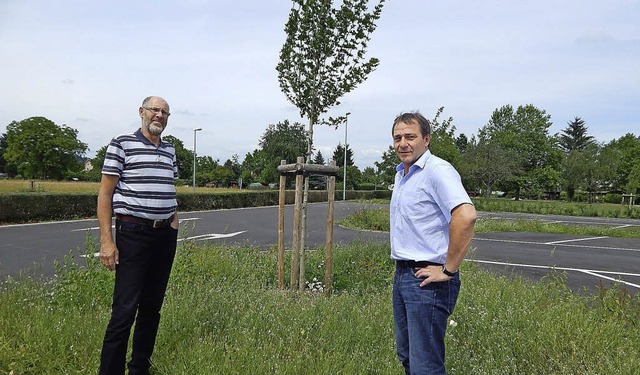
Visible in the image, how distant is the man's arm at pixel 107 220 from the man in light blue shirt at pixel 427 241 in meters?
1.88

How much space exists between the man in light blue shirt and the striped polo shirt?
1.68 meters

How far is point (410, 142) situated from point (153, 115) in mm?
1814

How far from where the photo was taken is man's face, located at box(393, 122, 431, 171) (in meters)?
2.49

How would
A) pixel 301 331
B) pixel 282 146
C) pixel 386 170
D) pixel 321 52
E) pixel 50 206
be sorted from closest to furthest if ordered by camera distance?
pixel 301 331 → pixel 321 52 → pixel 50 206 → pixel 386 170 → pixel 282 146

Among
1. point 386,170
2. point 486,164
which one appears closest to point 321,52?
point 486,164

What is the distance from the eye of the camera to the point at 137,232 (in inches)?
117

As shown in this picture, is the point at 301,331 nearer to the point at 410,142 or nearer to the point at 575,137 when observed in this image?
the point at 410,142

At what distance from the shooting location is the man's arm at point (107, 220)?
2934 mm

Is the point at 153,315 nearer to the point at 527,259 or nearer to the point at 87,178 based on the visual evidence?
the point at 527,259

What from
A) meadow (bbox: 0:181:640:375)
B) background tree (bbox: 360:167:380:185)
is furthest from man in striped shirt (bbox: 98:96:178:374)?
background tree (bbox: 360:167:380:185)

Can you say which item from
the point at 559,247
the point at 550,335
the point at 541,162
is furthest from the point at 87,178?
the point at 550,335

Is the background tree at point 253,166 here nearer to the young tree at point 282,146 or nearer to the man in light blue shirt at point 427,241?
the young tree at point 282,146

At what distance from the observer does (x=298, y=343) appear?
10.9 ft

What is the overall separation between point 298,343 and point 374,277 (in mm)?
2835
